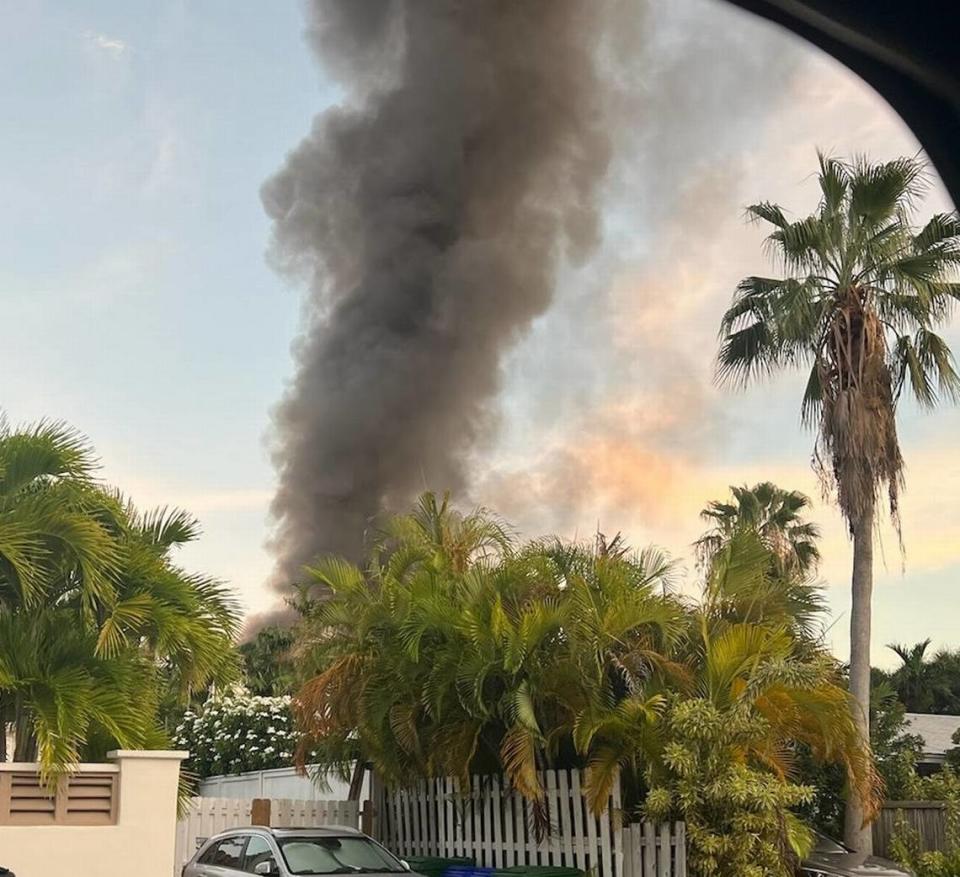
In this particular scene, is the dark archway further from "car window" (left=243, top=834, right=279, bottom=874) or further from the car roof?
the car roof

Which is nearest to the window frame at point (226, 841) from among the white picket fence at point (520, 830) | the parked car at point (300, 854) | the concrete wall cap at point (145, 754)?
the parked car at point (300, 854)

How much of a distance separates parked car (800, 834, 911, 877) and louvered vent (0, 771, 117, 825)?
883cm

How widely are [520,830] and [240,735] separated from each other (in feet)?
57.0

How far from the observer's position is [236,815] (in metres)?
19.2

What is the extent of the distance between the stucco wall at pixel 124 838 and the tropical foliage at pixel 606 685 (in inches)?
163

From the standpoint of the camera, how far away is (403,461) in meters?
60.6

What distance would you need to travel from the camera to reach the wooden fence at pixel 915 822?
21.5m

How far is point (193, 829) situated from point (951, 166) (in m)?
19.5

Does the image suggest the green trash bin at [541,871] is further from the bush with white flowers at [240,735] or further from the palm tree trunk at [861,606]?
the bush with white flowers at [240,735]

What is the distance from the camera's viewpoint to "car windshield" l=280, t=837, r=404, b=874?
12898 millimetres

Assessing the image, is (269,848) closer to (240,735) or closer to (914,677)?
(240,735)

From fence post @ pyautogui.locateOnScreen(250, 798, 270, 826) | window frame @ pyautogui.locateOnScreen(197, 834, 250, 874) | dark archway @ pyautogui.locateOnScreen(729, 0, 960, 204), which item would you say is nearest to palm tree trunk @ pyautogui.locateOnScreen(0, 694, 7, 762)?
window frame @ pyautogui.locateOnScreen(197, 834, 250, 874)

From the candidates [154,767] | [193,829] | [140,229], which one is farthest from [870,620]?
[140,229]

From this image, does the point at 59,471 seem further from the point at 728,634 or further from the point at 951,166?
the point at 951,166
